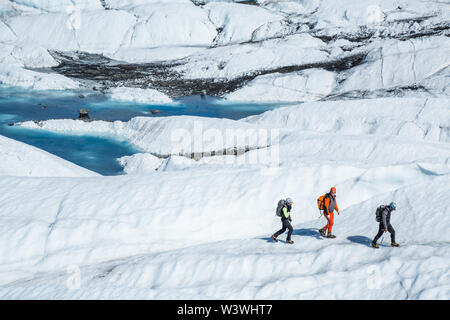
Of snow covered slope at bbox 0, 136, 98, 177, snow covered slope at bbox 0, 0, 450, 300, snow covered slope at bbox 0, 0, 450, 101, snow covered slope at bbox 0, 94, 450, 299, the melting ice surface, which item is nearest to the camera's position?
snow covered slope at bbox 0, 94, 450, 299

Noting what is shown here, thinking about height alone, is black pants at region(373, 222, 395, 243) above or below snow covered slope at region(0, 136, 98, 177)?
below

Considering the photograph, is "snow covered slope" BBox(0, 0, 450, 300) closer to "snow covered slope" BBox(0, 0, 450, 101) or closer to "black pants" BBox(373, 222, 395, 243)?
"black pants" BBox(373, 222, 395, 243)

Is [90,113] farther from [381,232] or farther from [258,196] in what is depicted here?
[381,232]

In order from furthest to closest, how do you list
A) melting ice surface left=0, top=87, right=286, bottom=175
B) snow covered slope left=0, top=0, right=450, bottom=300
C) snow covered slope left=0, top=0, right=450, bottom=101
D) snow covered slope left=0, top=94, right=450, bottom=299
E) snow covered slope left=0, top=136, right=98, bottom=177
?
snow covered slope left=0, top=0, right=450, bottom=101
melting ice surface left=0, top=87, right=286, bottom=175
snow covered slope left=0, top=136, right=98, bottom=177
snow covered slope left=0, top=0, right=450, bottom=300
snow covered slope left=0, top=94, right=450, bottom=299

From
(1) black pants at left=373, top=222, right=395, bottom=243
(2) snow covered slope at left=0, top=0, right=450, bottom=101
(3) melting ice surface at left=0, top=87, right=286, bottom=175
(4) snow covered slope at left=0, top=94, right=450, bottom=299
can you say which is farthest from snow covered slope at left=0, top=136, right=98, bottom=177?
(2) snow covered slope at left=0, top=0, right=450, bottom=101

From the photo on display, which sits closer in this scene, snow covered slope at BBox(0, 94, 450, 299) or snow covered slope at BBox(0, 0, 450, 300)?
snow covered slope at BBox(0, 94, 450, 299)

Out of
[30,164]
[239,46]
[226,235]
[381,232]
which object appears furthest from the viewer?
[239,46]

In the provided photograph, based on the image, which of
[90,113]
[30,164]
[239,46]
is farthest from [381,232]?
[239,46]
